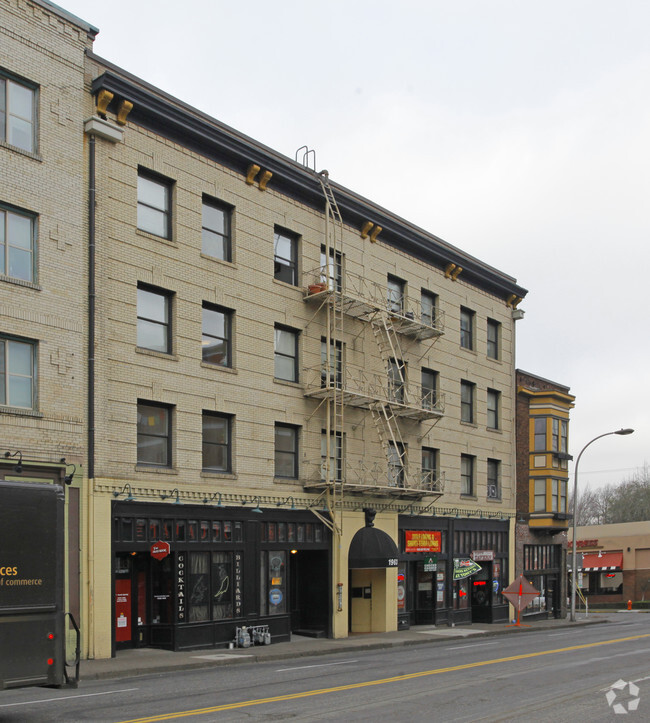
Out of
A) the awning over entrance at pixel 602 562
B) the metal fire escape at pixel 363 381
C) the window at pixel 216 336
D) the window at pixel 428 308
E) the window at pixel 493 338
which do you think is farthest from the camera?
the awning over entrance at pixel 602 562

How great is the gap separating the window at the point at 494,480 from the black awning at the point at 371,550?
9.90m

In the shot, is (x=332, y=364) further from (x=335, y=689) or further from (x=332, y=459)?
(x=335, y=689)

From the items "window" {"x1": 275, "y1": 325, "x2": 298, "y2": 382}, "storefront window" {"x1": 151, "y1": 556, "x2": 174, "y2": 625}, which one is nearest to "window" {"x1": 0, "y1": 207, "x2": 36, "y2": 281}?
"storefront window" {"x1": 151, "y1": 556, "x2": 174, "y2": 625}

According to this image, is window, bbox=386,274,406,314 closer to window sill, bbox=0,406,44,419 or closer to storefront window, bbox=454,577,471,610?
storefront window, bbox=454,577,471,610

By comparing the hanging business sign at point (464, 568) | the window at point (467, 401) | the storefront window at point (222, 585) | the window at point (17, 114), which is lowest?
the hanging business sign at point (464, 568)

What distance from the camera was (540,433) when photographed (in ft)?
143

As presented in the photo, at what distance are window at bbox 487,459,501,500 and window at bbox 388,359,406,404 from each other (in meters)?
8.11

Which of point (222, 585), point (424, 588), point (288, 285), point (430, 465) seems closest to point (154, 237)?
point (288, 285)

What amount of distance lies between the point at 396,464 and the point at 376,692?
17.4 meters

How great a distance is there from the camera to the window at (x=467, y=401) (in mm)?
38062

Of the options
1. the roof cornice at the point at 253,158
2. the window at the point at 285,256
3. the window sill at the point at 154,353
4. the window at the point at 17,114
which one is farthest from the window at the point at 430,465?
the window at the point at 17,114

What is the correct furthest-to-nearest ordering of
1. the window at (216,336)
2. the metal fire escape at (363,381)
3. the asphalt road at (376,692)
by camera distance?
1. the metal fire escape at (363,381)
2. the window at (216,336)
3. the asphalt road at (376,692)

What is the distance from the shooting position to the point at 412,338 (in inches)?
1353

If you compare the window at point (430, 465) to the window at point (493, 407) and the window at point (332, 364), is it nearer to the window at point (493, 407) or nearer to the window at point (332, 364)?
the window at point (493, 407)
